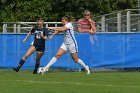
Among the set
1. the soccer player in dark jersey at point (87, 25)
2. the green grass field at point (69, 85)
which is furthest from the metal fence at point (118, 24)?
the green grass field at point (69, 85)

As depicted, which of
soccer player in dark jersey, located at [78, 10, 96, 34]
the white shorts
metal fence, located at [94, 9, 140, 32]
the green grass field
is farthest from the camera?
metal fence, located at [94, 9, 140, 32]

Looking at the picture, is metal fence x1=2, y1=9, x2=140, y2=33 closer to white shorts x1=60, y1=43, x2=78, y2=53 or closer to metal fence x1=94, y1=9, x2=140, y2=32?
metal fence x1=94, y1=9, x2=140, y2=32

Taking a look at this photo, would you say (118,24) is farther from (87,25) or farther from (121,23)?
(87,25)

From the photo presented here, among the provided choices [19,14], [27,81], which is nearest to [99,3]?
[19,14]

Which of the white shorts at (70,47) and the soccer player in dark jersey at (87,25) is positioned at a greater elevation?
the soccer player in dark jersey at (87,25)

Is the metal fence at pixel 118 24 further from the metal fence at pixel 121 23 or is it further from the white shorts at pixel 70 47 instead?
the white shorts at pixel 70 47

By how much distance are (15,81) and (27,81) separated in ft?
0.99

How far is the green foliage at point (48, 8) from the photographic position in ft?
136

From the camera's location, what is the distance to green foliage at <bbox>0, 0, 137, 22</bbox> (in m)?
41.4

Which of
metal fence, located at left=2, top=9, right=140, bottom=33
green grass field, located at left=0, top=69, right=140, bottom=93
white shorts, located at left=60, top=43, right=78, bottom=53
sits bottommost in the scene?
green grass field, located at left=0, top=69, right=140, bottom=93

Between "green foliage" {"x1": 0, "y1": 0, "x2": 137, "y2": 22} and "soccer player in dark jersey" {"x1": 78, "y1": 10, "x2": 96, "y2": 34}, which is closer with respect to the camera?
"soccer player in dark jersey" {"x1": 78, "y1": 10, "x2": 96, "y2": 34}

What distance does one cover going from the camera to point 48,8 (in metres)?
41.7

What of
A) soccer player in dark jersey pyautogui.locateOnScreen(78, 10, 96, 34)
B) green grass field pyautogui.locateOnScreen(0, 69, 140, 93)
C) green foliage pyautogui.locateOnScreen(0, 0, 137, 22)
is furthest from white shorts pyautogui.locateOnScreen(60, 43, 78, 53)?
green foliage pyautogui.locateOnScreen(0, 0, 137, 22)

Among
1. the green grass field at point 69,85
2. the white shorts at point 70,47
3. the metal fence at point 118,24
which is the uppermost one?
the metal fence at point 118,24
